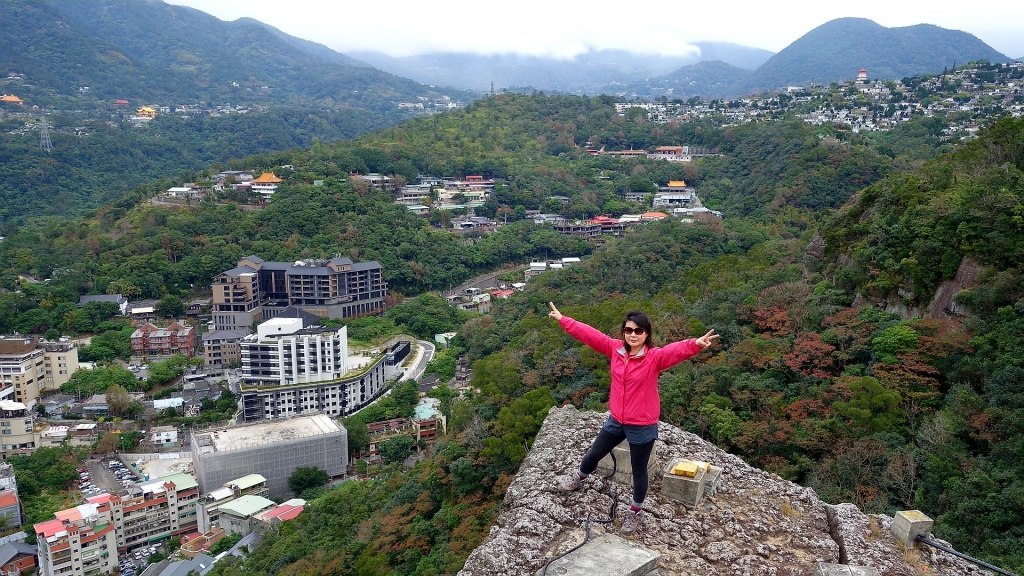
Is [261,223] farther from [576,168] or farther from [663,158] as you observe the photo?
[663,158]

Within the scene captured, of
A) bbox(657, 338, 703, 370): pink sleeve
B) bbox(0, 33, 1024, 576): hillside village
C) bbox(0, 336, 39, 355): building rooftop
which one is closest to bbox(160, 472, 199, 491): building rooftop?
bbox(0, 33, 1024, 576): hillside village

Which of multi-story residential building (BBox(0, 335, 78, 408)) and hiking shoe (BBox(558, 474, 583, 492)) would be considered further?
multi-story residential building (BBox(0, 335, 78, 408))

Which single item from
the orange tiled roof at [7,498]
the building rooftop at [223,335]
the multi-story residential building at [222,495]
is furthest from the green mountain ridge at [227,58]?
the multi-story residential building at [222,495]

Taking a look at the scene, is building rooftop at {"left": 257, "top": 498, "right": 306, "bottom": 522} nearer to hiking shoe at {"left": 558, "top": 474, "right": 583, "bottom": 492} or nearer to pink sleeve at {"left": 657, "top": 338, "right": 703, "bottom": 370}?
hiking shoe at {"left": 558, "top": 474, "right": 583, "bottom": 492}

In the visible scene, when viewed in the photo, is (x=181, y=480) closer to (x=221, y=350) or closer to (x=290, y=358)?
(x=290, y=358)

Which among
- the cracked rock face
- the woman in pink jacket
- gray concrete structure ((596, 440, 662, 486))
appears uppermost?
the woman in pink jacket

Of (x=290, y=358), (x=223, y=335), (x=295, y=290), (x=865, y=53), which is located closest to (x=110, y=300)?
(x=223, y=335)
